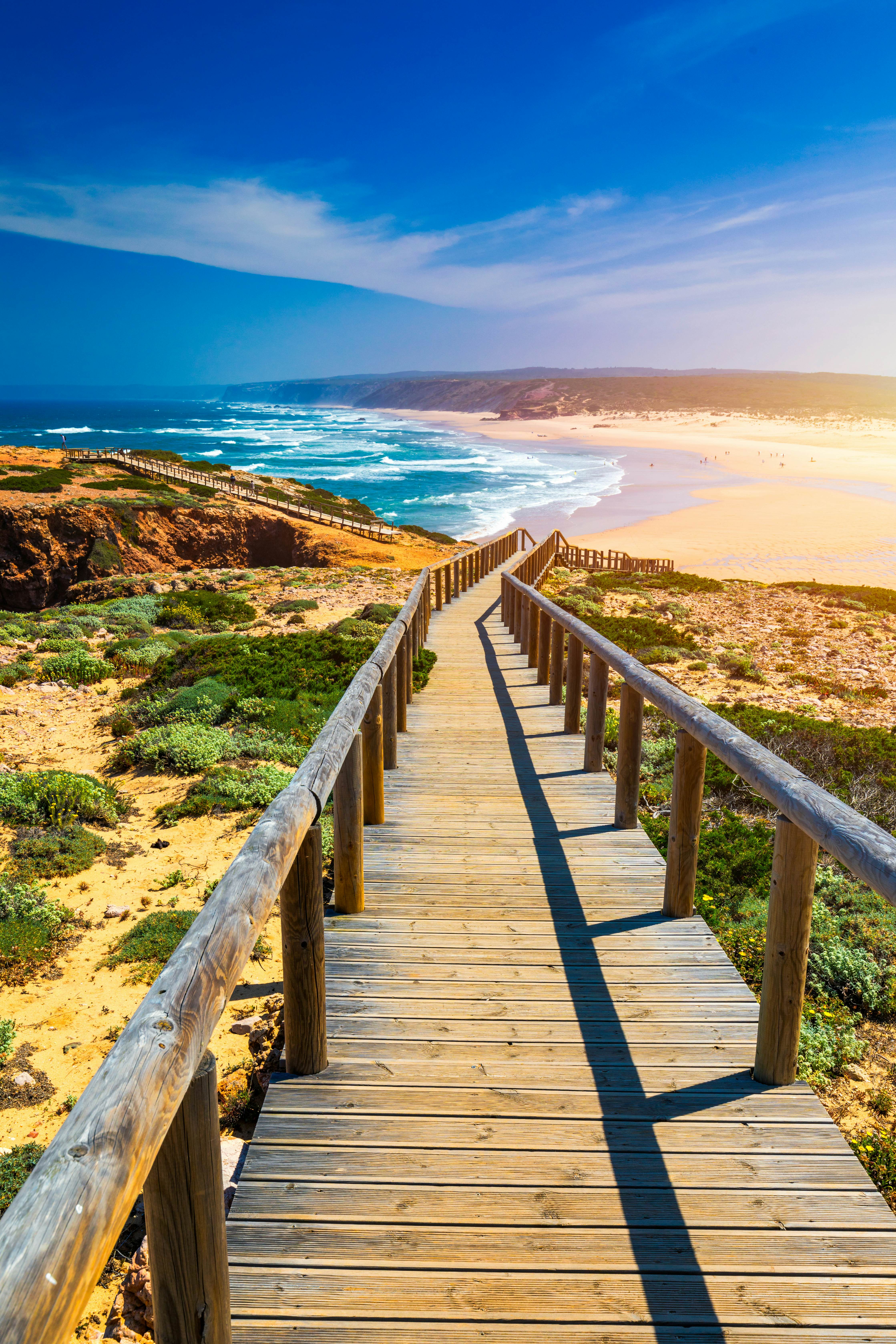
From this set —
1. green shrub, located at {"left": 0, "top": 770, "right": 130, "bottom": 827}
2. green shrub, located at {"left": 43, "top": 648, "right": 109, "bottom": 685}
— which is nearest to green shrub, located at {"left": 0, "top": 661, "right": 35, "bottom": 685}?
green shrub, located at {"left": 43, "top": 648, "right": 109, "bottom": 685}

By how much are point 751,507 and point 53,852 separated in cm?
4212

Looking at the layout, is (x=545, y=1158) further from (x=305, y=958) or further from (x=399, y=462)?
(x=399, y=462)

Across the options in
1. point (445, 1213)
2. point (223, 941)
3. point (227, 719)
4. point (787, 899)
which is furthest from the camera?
point (227, 719)

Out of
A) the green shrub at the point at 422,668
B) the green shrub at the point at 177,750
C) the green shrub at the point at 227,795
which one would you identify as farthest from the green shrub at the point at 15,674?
the green shrub at the point at 422,668

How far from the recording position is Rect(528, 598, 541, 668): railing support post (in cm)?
966

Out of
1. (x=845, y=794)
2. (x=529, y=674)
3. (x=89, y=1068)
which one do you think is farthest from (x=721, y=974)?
(x=529, y=674)

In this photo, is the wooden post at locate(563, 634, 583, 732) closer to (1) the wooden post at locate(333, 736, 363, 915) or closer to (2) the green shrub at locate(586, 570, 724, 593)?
(1) the wooden post at locate(333, 736, 363, 915)

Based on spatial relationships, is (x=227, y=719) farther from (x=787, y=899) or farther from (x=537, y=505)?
(x=537, y=505)

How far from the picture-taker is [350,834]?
3537 millimetres

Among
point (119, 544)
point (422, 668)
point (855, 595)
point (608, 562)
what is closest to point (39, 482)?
point (119, 544)

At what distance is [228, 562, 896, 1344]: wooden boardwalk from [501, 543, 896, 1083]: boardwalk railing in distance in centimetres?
23

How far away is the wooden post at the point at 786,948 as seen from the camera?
2.47 metres

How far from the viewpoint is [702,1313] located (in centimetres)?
192

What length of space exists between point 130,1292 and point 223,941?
2.01 m
